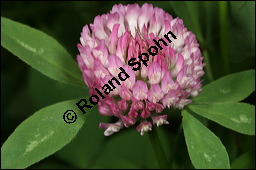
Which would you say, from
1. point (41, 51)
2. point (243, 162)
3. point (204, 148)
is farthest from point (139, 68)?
point (243, 162)

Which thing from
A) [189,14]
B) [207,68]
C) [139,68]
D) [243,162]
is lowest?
[243,162]

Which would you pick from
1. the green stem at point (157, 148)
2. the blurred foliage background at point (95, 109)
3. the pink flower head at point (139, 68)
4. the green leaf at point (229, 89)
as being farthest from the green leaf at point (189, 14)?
the green stem at point (157, 148)

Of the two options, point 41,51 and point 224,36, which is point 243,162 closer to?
point 224,36

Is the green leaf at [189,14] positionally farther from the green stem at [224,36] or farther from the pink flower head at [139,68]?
the pink flower head at [139,68]

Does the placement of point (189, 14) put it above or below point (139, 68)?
below

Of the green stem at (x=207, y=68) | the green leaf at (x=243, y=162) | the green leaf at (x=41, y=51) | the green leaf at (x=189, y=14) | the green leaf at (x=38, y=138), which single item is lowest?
the green leaf at (x=243, y=162)

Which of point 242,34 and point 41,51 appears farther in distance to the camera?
point 242,34

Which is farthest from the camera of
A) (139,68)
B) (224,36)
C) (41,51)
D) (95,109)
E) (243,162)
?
(95,109)

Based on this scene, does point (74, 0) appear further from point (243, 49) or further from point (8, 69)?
point (243, 49)
